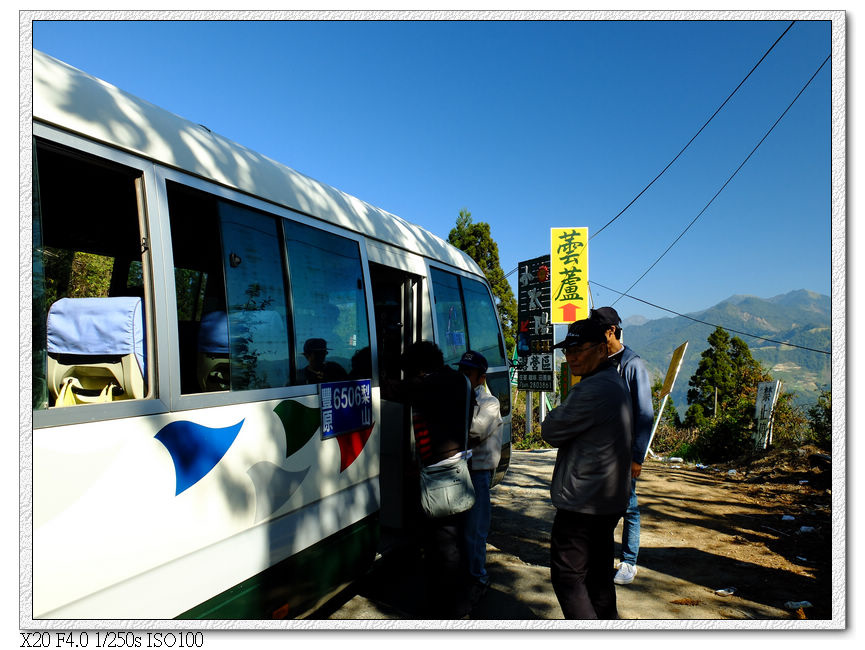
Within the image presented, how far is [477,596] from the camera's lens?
3.96 meters

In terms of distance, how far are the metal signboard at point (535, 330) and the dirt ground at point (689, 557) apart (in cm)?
396

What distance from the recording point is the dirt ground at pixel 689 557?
386 centimetres

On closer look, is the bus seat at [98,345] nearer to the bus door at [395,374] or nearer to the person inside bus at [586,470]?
the bus door at [395,374]

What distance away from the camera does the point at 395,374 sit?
4.68 meters

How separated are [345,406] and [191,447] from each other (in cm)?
120

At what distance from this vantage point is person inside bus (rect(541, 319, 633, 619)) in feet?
8.51

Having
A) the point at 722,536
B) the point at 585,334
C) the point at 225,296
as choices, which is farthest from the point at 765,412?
the point at 225,296

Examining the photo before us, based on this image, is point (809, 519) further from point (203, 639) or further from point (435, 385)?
point (203, 639)

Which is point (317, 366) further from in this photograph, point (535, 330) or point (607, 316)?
point (535, 330)

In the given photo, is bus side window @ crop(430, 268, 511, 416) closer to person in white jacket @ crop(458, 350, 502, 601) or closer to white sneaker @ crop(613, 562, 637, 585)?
person in white jacket @ crop(458, 350, 502, 601)

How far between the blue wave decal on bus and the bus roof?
1.13 meters

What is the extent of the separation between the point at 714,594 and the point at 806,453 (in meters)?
5.82

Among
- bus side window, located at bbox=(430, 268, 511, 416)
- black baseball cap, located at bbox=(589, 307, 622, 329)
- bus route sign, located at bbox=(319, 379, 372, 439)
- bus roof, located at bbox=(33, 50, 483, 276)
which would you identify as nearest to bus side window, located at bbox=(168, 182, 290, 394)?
bus roof, located at bbox=(33, 50, 483, 276)

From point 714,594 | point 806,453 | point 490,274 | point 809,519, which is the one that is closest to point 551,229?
point 806,453
